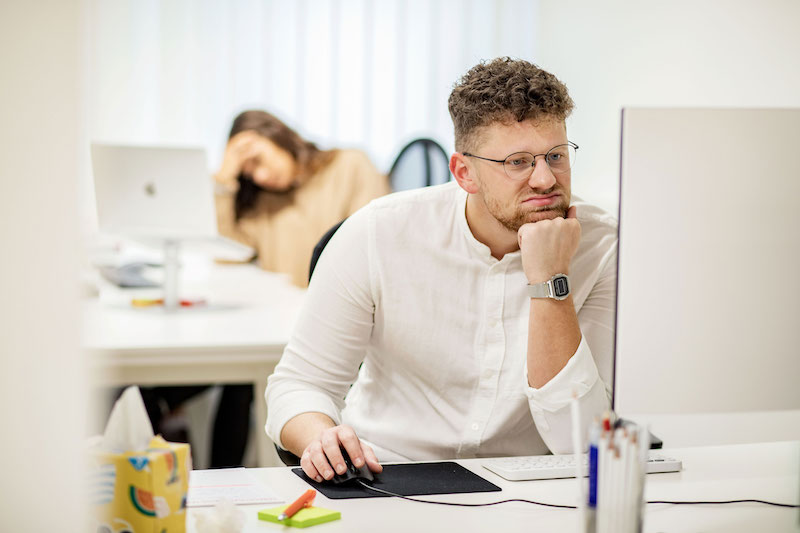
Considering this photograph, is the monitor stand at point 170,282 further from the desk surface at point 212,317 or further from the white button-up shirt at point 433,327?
the white button-up shirt at point 433,327

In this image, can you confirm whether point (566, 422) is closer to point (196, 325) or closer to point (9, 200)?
point (9, 200)

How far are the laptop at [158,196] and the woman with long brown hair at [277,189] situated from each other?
1251 mm

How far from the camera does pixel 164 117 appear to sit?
4.24m

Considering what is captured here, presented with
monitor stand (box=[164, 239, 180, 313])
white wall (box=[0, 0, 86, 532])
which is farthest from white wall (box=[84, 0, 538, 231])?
white wall (box=[0, 0, 86, 532])

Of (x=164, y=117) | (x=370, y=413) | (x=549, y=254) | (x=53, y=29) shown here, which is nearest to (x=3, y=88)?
(x=53, y=29)

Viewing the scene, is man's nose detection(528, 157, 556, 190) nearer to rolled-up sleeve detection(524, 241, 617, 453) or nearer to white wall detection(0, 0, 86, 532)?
rolled-up sleeve detection(524, 241, 617, 453)

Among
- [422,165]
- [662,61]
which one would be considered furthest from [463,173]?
[422,165]

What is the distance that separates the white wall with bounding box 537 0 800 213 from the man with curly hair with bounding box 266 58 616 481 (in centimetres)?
18

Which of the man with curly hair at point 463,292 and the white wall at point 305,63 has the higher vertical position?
the white wall at point 305,63

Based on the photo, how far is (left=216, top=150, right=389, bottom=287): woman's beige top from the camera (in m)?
4.01

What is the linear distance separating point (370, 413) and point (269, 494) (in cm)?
50

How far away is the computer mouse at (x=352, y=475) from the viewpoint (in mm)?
1021

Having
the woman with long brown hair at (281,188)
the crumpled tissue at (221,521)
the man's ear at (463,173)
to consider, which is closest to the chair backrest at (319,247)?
the man's ear at (463,173)

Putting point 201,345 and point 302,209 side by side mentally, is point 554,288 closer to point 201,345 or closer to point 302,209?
point 201,345
